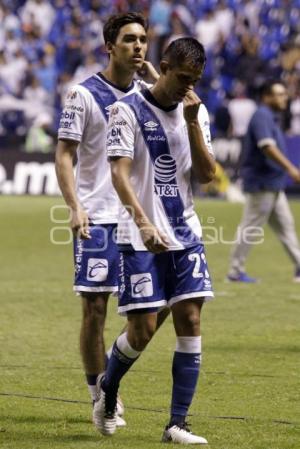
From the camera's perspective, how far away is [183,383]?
6582mm

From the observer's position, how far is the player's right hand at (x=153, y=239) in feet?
20.9

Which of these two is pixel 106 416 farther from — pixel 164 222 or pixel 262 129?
pixel 262 129

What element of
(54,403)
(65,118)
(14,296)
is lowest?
(14,296)

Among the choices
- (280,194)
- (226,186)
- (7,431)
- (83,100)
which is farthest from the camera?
(226,186)

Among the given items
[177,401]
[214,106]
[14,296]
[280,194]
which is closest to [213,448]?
[177,401]

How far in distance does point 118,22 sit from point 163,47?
72.2ft

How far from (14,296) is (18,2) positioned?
22.4 meters

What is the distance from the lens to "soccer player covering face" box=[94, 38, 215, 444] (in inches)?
257

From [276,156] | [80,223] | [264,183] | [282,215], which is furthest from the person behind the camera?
[282,215]

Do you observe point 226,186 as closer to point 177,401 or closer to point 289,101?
point 289,101

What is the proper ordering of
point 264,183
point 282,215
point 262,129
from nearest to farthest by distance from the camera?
1. point 262,129
2. point 264,183
3. point 282,215

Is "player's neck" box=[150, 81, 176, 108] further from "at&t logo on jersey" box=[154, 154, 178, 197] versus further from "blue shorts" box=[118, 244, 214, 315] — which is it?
"blue shorts" box=[118, 244, 214, 315]

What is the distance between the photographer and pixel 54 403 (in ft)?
25.5

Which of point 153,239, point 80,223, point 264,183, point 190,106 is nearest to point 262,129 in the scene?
point 264,183
